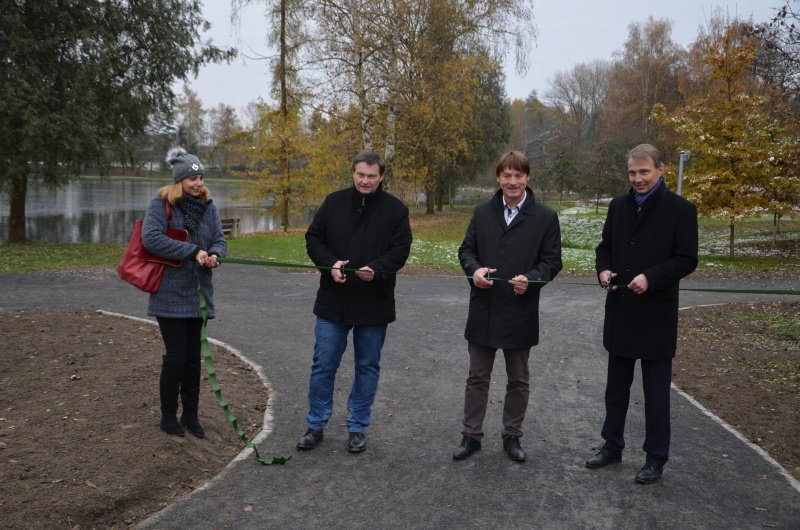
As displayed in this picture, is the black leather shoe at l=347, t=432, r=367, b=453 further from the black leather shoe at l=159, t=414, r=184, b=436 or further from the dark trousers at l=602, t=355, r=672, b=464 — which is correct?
the dark trousers at l=602, t=355, r=672, b=464

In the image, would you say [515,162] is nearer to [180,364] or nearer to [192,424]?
[180,364]

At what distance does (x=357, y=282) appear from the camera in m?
4.77

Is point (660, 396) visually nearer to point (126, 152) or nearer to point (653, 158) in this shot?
point (653, 158)

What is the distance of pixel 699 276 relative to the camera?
17047mm

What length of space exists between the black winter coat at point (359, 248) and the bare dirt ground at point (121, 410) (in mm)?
1288

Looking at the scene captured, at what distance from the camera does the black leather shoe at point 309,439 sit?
4820 millimetres

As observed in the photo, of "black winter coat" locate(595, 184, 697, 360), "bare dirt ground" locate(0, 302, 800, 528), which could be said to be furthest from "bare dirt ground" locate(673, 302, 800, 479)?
"black winter coat" locate(595, 184, 697, 360)

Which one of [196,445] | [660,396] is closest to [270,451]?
[196,445]

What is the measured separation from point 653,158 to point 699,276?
13.9 m

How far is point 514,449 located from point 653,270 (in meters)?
1.53

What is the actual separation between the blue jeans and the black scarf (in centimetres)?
109

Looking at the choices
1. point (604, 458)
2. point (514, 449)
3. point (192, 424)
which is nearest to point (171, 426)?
point (192, 424)

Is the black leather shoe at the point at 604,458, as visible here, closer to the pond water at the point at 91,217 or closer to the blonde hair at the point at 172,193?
the blonde hair at the point at 172,193

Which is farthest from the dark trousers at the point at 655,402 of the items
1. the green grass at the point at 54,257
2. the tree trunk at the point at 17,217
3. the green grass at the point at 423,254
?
the tree trunk at the point at 17,217
